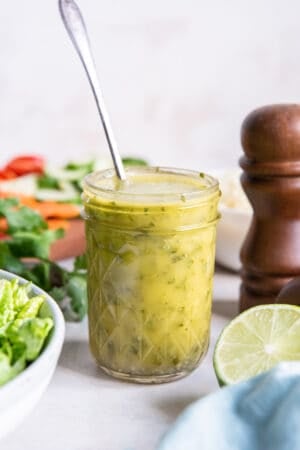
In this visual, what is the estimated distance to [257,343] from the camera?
0.96 meters

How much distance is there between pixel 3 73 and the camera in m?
2.98

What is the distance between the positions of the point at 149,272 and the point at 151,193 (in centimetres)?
10

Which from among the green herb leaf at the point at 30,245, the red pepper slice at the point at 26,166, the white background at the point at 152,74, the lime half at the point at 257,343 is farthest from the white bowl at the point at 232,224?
the white background at the point at 152,74

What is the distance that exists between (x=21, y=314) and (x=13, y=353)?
77mm

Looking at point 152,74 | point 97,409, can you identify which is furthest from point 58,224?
point 152,74

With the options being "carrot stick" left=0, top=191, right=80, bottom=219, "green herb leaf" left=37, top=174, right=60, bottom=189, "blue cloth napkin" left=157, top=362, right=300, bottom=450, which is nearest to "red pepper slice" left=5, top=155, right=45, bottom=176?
"green herb leaf" left=37, top=174, right=60, bottom=189

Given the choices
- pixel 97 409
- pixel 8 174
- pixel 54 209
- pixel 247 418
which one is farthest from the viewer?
pixel 8 174

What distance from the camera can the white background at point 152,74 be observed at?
298 centimetres

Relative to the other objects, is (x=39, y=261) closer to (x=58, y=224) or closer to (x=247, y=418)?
(x=58, y=224)

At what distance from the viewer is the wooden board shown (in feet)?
5.01

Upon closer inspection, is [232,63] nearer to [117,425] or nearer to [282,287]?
[282,287]

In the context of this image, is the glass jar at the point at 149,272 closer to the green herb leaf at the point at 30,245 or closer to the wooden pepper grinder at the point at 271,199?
the wooden pepper grinder at the point at 271,199

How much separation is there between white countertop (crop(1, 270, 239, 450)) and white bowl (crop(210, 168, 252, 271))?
12.7 inches

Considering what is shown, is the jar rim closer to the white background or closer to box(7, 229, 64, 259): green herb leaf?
box(7, 229, 64, 259): green herb leaf
